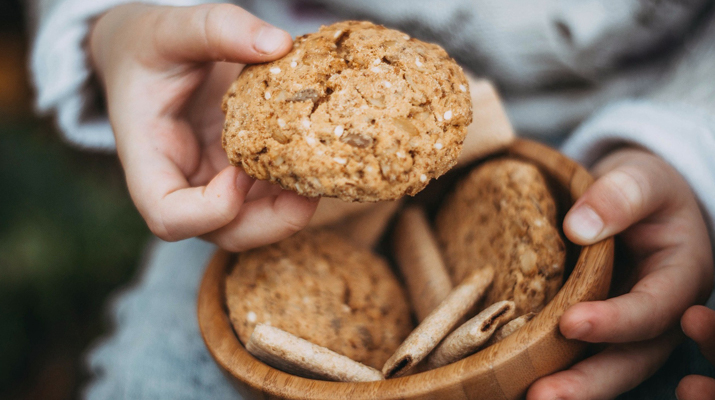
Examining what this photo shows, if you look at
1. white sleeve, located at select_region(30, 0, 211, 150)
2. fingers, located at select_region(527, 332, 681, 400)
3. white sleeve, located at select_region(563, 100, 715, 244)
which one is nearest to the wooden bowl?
Result: fingers, located at select_region(527, 332, 681, 400)

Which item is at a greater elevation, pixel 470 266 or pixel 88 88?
pixel 470 266

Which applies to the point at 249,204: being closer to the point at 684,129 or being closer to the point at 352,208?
the point at 352,208

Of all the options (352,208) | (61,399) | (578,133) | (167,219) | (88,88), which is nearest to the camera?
(167,219)

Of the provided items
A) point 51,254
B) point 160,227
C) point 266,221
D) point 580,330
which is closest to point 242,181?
point 266,221

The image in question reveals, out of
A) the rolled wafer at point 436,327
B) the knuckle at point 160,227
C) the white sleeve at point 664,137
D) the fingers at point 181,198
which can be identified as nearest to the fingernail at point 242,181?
the fingers at point 181,198

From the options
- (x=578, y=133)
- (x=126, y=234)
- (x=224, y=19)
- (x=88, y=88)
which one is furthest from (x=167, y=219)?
(x=126, y=234)

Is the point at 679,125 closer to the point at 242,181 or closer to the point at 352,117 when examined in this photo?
the point at 352,117

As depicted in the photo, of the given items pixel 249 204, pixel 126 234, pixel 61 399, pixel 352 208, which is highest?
pixel 249 204
